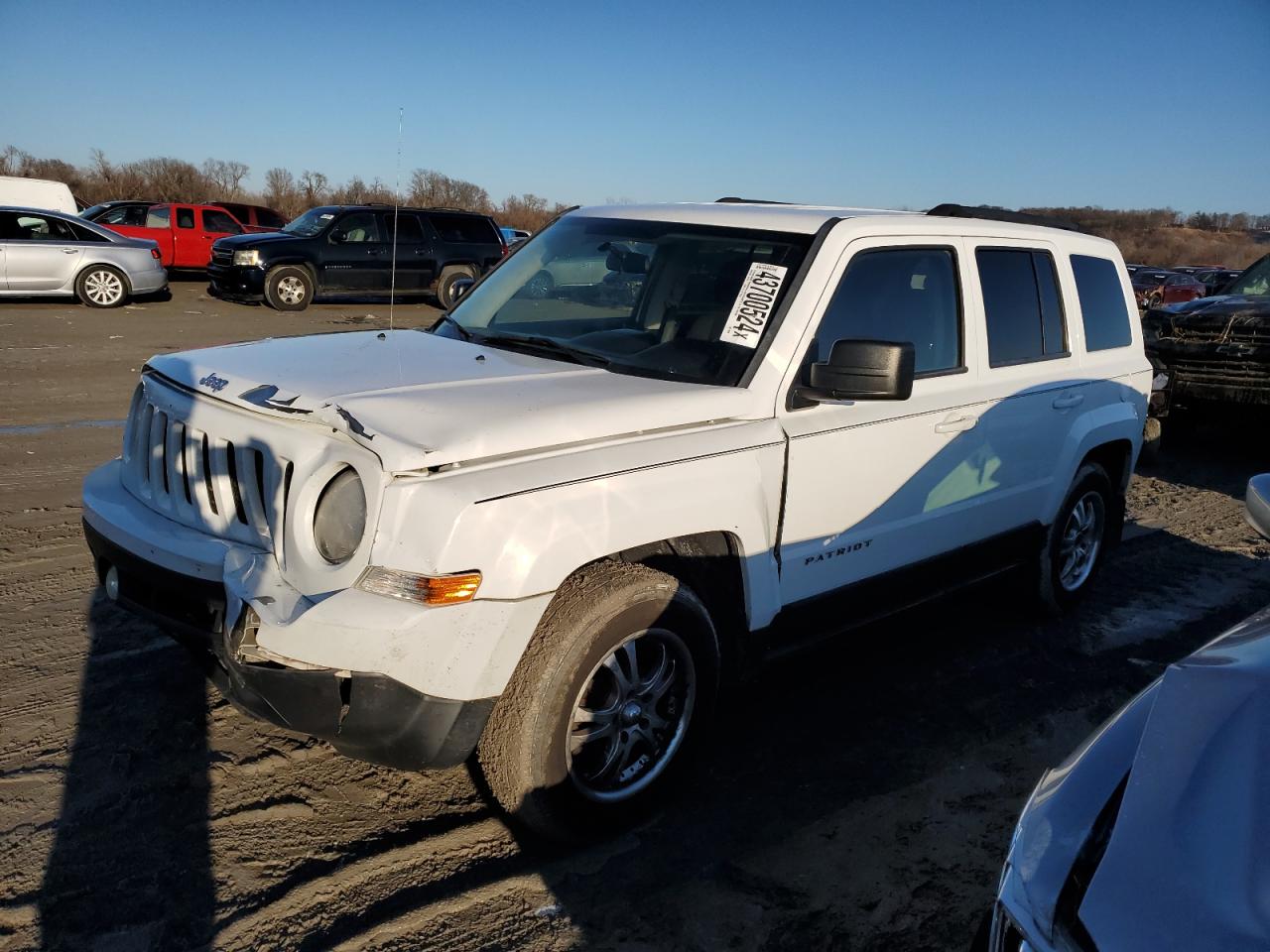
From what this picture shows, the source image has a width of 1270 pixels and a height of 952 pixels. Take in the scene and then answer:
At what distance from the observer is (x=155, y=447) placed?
3459 mm

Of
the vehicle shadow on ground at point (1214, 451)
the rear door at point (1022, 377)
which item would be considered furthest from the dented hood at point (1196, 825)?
the vehicle shadow on ground at point (1214, 451)

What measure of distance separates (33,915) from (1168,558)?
6551mm

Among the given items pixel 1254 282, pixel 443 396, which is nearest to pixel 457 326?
pixel 443 396

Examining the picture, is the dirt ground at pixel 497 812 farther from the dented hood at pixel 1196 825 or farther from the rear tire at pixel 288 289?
the rear tire at pixel 288 289

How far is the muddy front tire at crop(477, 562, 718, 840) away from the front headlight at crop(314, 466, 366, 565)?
1.94 feet

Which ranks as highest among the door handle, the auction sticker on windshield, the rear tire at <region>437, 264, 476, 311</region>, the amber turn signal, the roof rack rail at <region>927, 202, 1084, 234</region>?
the roof rack rail at <region>927, 202, 1084, 234</region>

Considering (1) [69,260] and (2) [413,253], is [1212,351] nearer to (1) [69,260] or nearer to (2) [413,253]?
(2) [413,253]

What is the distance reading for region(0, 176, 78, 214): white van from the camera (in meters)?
21.9

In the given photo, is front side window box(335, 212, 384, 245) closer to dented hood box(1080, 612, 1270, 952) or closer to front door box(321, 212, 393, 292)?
front door box(321, 212, 393, 292)

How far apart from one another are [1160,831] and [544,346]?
2809 mm

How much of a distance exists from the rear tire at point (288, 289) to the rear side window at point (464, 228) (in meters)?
2.77

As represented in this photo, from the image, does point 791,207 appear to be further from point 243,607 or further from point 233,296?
point 233,296

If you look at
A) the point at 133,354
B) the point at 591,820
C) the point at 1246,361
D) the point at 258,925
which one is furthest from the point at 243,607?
the point at 133,354

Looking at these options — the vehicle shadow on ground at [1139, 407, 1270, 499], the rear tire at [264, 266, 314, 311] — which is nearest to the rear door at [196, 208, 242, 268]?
the rear tire at [264, 266, 314, 311]
